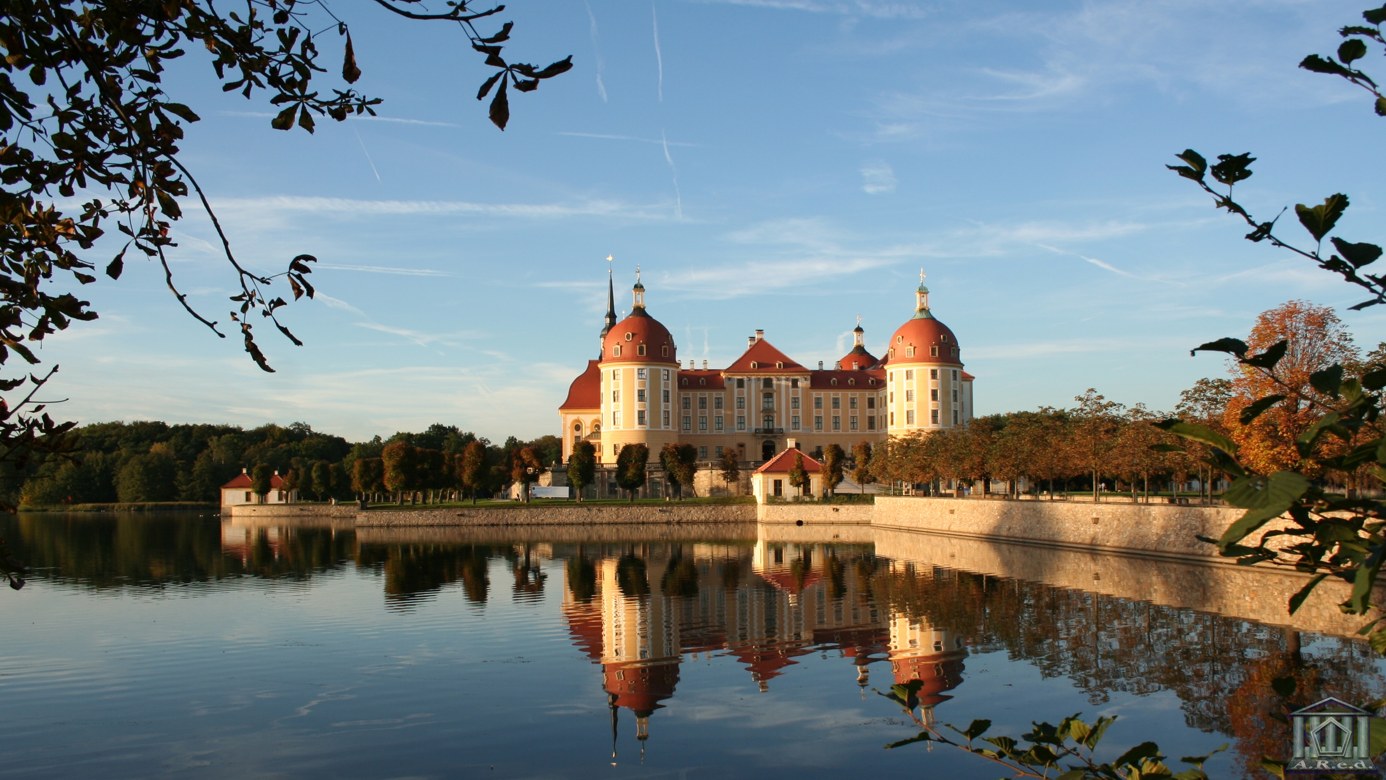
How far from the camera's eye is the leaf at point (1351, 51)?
1.97 metres

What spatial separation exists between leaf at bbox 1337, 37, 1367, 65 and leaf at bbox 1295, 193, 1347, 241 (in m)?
0.25

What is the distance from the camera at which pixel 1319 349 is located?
88.2 ft

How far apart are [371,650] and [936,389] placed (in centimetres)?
5235

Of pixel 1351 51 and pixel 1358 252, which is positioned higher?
pixel 1351 51

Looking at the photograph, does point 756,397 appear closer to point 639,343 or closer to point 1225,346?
point 639,343

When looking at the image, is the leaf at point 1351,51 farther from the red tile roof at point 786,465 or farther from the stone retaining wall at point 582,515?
the red tile roof at point 786,465

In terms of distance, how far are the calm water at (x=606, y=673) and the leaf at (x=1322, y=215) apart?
6.79 m

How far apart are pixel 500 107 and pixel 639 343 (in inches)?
2603

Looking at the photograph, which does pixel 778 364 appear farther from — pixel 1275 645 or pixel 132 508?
pixel 1275 645

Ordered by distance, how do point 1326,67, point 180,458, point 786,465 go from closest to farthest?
point 1326,67, point 786,465, point 180,458

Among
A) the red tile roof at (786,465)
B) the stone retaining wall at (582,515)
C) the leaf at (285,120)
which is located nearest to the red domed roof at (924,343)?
the red tile roof at (786,465)

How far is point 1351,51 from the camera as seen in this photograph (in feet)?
6.47

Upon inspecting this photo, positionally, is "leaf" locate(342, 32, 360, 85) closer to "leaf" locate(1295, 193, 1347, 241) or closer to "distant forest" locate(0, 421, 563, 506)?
"leaf" locate(1295, 193, 1347, 241)

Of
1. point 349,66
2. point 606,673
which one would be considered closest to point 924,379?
point 606,673
